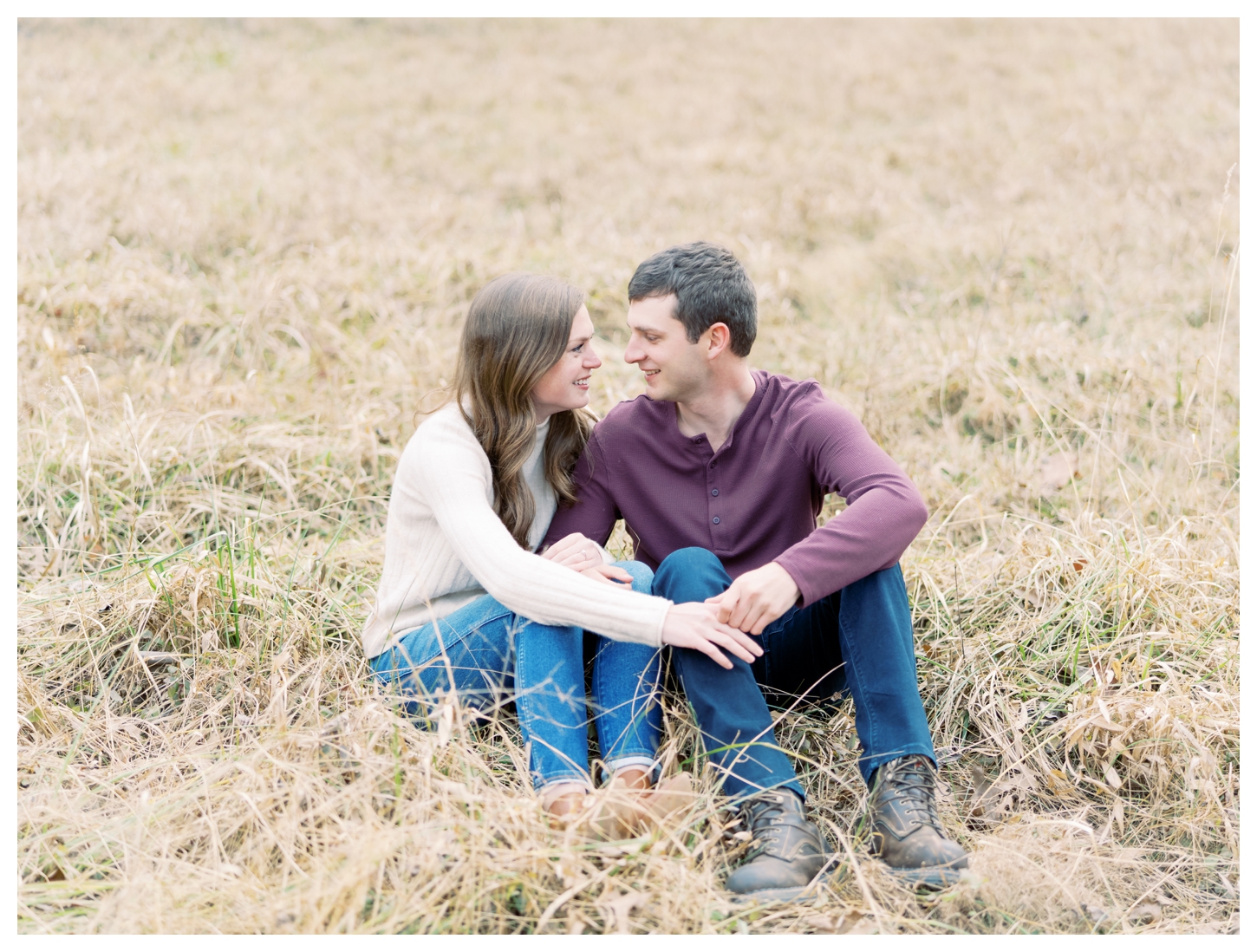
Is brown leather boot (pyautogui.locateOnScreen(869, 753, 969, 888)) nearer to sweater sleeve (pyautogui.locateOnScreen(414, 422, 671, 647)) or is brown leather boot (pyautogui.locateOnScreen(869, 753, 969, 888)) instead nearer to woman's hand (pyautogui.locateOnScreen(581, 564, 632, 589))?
sweater sleeve (pyautogui.locateOnScreen(414, 422, 671, 647))

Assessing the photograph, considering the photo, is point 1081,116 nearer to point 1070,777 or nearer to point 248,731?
point 1070,777

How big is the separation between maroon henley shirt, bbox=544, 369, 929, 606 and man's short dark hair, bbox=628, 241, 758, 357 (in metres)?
0.23

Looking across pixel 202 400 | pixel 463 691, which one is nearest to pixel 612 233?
pixel 202 400

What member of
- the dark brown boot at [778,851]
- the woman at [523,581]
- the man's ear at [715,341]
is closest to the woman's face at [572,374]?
the woman at [523,581]

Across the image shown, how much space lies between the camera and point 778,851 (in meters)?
2.37

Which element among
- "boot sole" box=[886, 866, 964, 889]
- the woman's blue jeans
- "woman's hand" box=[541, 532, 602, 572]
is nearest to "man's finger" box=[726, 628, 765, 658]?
the woman's blue jeans

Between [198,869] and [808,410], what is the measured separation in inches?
76.6

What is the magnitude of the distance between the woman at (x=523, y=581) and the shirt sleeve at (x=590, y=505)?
0.03 m

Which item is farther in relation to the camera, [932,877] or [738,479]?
[738,479]

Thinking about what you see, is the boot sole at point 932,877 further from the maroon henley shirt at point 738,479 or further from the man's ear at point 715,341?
the man's ear at point 715,341

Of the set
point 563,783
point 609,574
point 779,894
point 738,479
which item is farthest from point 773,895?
point 738,479

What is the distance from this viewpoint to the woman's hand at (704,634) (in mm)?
2486

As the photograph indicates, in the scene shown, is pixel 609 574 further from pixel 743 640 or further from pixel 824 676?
pixel 824 676

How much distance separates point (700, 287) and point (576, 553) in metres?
0.87
